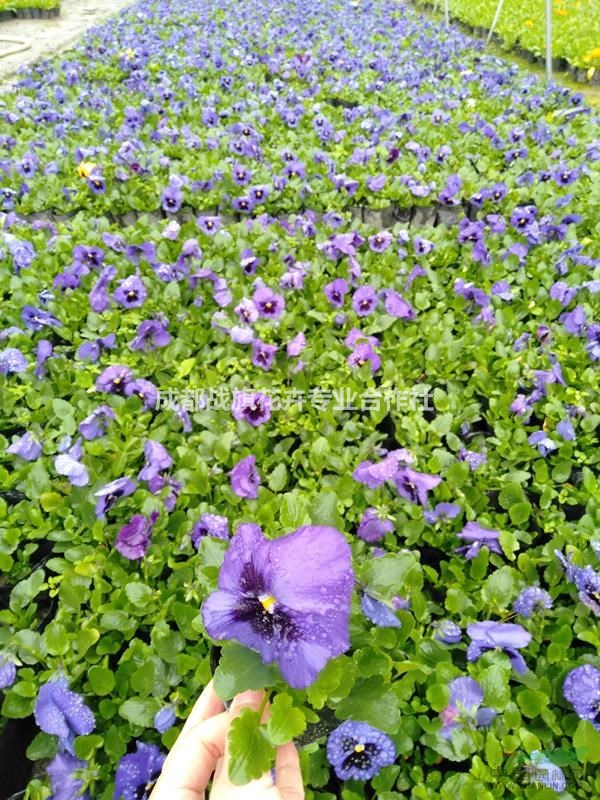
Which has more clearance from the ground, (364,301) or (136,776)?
(364,301)

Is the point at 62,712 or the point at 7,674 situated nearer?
the point at 62,712

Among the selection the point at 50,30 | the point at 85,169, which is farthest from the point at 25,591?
the point at 50,30

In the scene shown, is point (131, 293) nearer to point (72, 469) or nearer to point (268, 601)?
point (72, 469)

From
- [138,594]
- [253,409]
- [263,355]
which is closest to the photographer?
[138,594]

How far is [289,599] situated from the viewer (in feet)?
2.58

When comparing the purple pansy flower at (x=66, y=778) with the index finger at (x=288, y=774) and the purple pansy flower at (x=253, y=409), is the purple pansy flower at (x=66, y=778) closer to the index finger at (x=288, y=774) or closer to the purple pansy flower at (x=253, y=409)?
the index finger at (x=288, y=774)

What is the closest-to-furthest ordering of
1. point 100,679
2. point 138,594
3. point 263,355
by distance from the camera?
1. point 100,679
2. point 138,594
3. point 263,355

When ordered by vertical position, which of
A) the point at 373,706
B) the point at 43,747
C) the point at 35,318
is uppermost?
the point at 373,706

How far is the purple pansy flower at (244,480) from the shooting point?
1.79 m

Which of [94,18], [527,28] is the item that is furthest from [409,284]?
[94,18]

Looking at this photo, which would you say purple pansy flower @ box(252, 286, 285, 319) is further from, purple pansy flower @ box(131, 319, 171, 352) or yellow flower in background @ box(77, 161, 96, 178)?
yellow flower in background @ box(77, 161, 96, 178)

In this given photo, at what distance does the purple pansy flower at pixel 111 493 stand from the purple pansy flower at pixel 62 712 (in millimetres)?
489

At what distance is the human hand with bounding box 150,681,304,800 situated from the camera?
0.85 meters

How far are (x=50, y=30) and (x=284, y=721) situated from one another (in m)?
14.2
